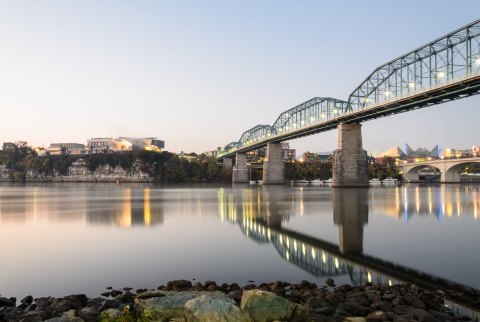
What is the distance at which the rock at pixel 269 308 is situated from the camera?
8336 mm

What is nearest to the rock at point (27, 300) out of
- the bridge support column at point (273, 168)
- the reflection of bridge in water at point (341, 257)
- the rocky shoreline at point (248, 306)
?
the rocky shoreline at point (248, 306)

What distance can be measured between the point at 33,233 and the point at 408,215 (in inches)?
1160

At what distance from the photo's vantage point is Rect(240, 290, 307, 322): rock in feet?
27.3

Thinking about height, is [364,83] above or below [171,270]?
above

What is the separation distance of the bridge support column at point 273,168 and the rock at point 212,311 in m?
131

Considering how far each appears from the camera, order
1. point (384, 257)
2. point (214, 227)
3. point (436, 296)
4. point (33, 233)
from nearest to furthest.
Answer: point (436, 296) < point (384, 257) < point (33, 233) < point (214, 227)

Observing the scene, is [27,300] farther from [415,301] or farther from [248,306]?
[415,301]

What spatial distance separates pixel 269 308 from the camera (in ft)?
27.7

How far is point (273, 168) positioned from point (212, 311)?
13268 centimetres

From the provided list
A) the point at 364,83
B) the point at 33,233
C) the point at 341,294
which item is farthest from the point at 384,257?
the point at 364,83

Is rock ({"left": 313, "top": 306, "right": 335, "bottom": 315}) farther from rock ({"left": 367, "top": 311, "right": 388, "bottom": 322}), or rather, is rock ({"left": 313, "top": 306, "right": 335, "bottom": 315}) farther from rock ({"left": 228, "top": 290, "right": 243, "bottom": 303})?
rock ({"left": 228, "top": 290, "right": 243, "bottom": 303})

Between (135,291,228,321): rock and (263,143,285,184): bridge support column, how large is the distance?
130 metres

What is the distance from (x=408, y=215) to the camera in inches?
1329

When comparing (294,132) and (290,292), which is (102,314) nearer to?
(290,292)
